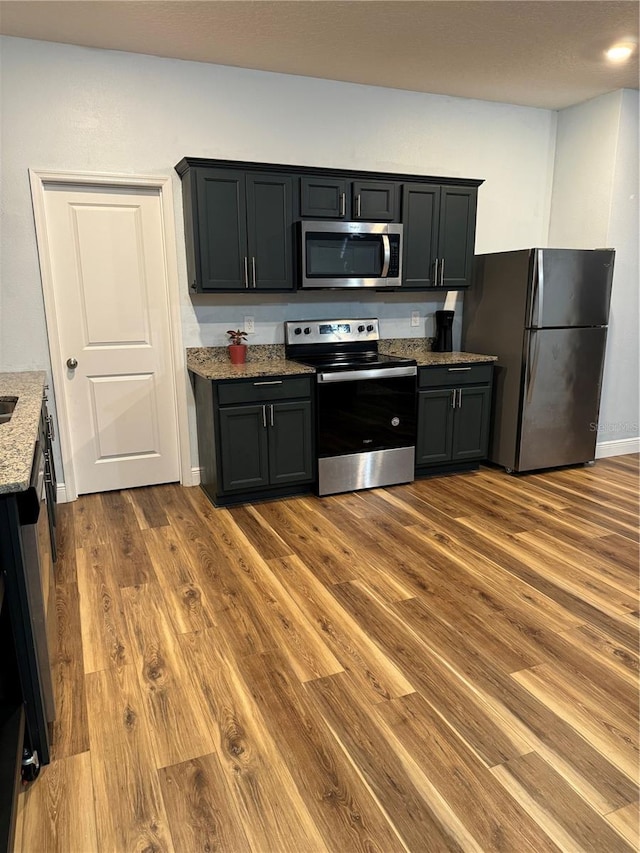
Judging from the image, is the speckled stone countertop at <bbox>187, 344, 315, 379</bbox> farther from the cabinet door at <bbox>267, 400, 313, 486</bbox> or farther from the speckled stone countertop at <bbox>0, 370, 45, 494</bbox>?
the speckled stone countertop at <bbox>0, 370, 45, 494</bbox>

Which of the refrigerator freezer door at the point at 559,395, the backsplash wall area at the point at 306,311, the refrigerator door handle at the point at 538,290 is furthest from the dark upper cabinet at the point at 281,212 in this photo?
the refrigerator freezer door at the point at 559,395

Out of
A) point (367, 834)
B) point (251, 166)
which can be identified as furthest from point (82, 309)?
point (367, 834)

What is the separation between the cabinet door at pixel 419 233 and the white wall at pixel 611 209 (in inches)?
52.5

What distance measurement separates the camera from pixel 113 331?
3.79 m

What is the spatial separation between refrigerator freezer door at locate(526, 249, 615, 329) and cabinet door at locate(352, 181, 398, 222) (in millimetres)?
1030

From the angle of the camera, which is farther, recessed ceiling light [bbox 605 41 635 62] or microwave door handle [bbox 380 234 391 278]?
microwave door handle [bbox 380 234 391 278]

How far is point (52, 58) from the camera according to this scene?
331 cm

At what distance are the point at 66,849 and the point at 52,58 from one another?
379 centimetres

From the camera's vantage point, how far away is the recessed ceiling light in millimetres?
3425

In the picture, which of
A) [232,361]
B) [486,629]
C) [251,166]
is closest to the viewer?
[486,629]

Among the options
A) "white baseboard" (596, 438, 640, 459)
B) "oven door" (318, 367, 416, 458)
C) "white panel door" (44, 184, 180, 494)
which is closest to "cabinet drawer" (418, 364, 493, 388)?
"oven door" (318, 367, 416, 458)

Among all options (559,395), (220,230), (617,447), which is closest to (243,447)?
(220,230)

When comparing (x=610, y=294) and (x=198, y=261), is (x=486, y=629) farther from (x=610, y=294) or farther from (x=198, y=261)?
(x=610, y=294)

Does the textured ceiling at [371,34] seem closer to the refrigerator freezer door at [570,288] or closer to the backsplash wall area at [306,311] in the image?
the refrigerator freezer door at [570,288]
